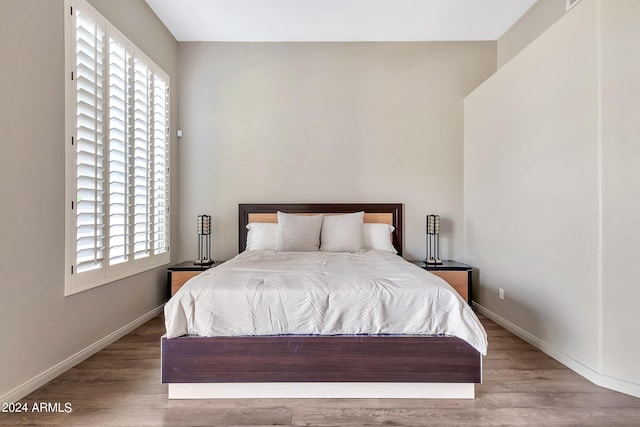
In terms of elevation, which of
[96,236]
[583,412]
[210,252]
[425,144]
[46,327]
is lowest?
[583,412]

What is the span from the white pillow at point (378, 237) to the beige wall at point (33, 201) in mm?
2564

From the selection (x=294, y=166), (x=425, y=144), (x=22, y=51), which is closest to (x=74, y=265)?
(x=22, y=51)

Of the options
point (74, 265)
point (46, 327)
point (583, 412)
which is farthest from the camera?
point (74, 265)

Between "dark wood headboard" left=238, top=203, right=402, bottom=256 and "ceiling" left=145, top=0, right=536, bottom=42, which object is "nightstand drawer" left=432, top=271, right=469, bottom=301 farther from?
"ceiling" left=145, top=0, right=536, bottom=42

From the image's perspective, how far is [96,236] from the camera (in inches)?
96.0

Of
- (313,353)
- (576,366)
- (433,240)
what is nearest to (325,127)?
(433,240)

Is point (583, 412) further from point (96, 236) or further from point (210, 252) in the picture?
point (210, 252)

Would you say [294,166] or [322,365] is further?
[294,166]

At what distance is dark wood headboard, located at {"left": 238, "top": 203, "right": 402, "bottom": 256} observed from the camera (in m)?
3.87

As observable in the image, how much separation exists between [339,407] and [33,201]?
216cm

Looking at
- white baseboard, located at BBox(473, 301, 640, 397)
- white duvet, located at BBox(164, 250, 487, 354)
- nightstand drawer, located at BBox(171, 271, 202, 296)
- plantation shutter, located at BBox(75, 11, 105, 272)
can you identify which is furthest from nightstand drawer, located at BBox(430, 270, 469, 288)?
plantation shutter, located at BBox(75, 11, 105, 272)

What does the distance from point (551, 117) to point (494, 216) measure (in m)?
1.09

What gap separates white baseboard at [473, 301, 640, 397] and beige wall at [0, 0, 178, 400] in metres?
3.45

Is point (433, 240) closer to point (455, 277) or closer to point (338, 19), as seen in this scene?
point (455, 277)
